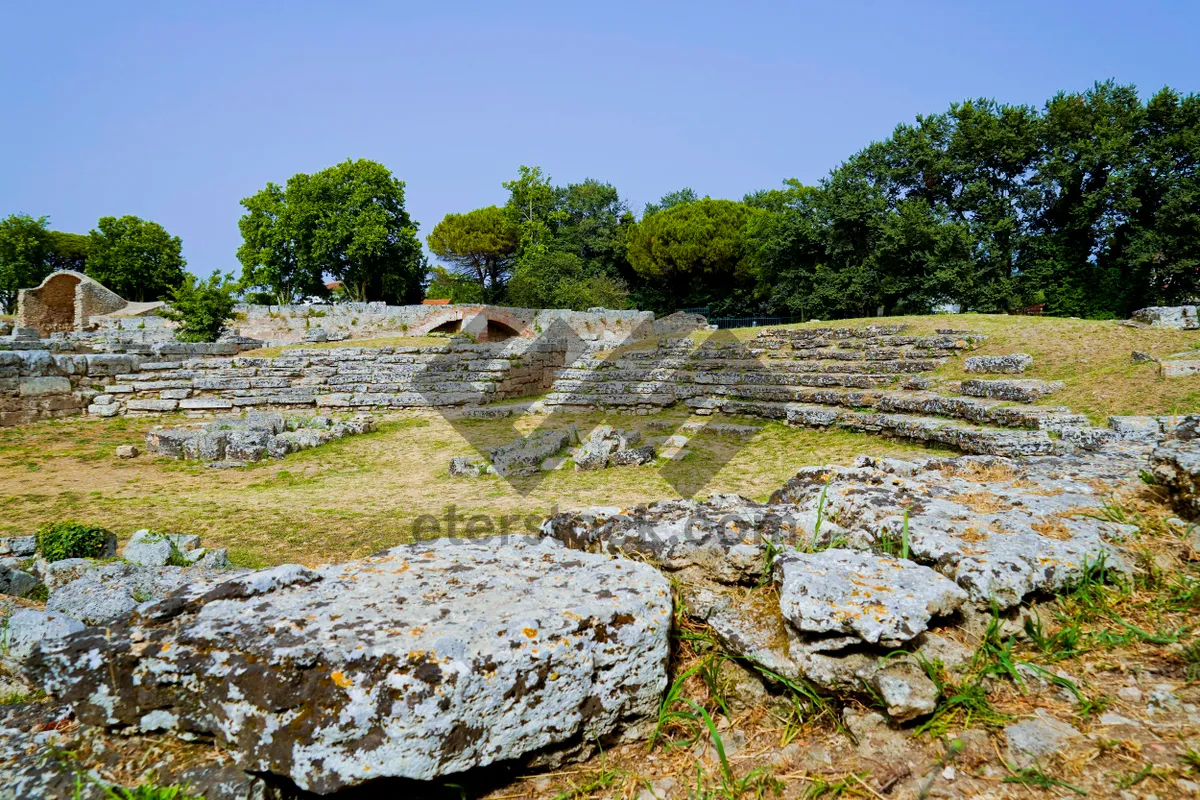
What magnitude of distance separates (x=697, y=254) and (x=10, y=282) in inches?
1626

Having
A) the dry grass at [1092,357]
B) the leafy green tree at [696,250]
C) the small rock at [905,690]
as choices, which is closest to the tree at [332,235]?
the leafy green tree at [696,250]

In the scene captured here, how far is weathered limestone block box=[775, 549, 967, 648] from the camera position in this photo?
203cm

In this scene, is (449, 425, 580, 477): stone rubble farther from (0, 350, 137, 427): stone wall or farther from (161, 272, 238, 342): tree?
(161, 272, 238, 342): tree

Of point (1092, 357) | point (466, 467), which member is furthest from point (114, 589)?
point (1092, 357)

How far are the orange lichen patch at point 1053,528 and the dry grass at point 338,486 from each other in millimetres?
4123

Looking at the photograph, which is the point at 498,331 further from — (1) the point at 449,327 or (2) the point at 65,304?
(2) the point at 65,304

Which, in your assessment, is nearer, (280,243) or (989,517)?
(989,517)

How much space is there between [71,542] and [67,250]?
56.6 meters

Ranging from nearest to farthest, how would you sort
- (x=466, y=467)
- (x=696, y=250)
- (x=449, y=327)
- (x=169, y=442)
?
(x=466, y=467)
(x=169, y=442)
(x=449, y=327)
(x=696, y=250)

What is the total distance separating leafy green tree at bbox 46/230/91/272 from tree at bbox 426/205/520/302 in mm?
25373

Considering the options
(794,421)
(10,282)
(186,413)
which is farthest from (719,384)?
(10,282)

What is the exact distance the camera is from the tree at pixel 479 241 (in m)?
44.6

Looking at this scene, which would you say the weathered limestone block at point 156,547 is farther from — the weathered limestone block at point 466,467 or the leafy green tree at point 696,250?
the leafy green tree at point 696,250

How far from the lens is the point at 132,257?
130ft
